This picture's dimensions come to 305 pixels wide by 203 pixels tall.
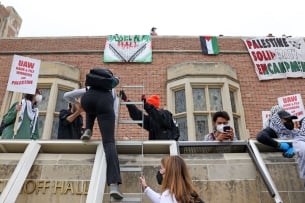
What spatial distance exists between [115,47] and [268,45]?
189 inches

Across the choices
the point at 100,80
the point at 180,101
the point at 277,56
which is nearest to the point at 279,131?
the point at 100,80

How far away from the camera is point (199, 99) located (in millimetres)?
8594

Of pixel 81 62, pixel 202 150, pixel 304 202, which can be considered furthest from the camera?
pixel 81 62

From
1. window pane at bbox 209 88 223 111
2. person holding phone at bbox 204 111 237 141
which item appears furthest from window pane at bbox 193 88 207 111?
person holding phone at bbox 204 111 237 141

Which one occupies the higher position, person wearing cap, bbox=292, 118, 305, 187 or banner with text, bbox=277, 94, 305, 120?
banner with text, bbox=277, 94, 305, 120

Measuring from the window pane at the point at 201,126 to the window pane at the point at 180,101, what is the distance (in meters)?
0.50

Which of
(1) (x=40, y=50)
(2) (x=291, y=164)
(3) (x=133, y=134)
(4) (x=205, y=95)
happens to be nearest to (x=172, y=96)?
(4) (x=205, y=95)

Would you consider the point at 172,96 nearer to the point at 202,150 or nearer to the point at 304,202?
the point at 202,150

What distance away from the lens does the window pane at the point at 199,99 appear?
8414mm

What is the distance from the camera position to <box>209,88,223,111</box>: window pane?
8.43m

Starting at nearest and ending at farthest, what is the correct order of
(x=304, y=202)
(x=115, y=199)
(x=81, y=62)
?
(x=115, y=199) < (x=304, y=202) < (x=81, y=62)

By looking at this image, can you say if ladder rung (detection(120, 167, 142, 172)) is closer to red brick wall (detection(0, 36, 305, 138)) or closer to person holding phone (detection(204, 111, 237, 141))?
person holding phone (detection(204, 111, 237, 141))

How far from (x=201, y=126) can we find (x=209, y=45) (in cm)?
282

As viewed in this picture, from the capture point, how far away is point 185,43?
9695mm
